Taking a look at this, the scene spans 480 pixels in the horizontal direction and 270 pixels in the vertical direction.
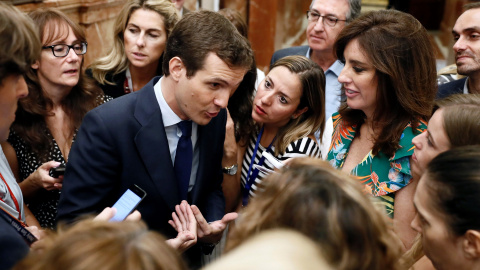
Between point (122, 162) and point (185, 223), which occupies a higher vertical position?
point (122, 162)

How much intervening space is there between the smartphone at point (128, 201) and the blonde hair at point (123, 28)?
1614mm

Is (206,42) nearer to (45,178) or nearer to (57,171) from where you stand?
(57,171)

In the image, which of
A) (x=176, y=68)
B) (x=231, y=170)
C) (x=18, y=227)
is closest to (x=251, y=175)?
(x=231, y=170)

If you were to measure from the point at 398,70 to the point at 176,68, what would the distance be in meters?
1.06

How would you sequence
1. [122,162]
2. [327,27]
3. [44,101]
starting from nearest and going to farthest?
[122,162] < [44,101] < [327,27]

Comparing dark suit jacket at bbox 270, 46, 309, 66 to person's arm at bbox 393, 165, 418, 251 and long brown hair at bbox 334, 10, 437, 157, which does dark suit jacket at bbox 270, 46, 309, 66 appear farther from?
person's arm at bbox 393, 165, 418, 251

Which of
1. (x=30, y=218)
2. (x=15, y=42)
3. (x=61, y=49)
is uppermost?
(x=15, y=42)

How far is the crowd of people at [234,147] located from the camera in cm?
117

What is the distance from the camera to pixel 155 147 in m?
2.19

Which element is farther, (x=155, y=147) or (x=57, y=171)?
(x=57, y=171)

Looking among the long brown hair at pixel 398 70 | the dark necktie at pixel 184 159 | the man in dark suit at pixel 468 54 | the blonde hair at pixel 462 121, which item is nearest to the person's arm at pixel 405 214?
the long brown hair at pixel 398 70

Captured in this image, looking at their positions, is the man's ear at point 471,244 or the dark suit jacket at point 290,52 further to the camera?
the dark suit jacket at point 290,52

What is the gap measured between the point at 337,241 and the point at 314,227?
0.06 metres

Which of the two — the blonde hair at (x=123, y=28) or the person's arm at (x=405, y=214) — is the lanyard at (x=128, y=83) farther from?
the person's arm at (x=405, y=214)
